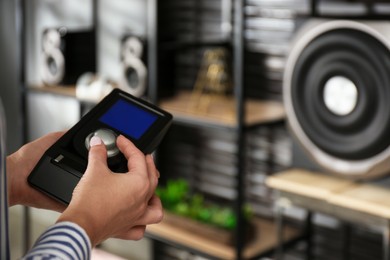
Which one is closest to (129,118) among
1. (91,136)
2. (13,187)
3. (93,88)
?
(91,136)

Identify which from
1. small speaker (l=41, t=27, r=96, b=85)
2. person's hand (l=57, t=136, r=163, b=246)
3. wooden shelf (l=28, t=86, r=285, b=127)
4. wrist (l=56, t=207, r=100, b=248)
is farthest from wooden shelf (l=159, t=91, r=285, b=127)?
wrist (l=56, t=207, r=100, b=248)

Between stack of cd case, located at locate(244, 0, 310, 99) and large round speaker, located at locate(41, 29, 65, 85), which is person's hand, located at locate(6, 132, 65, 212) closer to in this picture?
stack of cd case, located at locate(244, 0, 310, 99)

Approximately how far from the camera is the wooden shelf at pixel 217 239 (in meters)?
2.10

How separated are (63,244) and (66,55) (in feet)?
6.68

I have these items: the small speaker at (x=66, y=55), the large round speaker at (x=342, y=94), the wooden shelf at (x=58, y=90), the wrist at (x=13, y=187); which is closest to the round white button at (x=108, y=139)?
the wrist at (x=13, y=187)

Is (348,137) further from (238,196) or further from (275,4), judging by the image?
(275,4)

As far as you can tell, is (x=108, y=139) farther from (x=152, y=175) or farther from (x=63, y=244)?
(x=63, y=244)

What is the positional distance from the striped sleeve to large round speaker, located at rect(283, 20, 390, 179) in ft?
3.53

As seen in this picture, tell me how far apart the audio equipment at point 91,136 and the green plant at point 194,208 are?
123 cm

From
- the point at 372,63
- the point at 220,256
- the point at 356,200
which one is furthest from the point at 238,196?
the point at 372,63

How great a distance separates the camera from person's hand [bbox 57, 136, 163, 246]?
72 cm

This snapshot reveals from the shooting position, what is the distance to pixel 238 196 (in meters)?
2.05

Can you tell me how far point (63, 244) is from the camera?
66 cm

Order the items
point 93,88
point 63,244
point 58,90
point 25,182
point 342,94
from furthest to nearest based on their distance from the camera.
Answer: point 58,90 → point 93,88 → point 342,94 → point 25,182 → point 63,244
